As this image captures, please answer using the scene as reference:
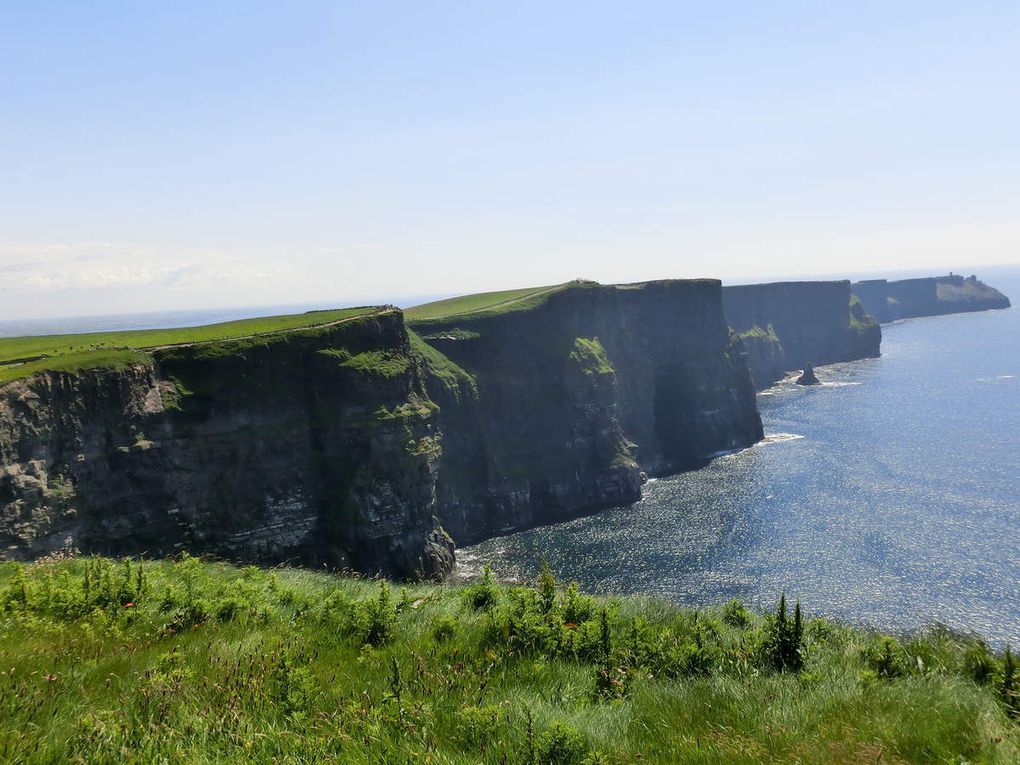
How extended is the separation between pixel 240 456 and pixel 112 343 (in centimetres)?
1954

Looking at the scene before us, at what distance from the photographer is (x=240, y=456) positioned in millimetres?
66375

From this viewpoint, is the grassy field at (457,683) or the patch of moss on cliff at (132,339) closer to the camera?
the grassy field at (457,683)

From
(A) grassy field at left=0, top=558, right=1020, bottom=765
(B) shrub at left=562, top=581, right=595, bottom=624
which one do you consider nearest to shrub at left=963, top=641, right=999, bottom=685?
(A) grassy field at left=0, top=558, right=1020, bottom=765

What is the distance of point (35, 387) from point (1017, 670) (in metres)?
63.3

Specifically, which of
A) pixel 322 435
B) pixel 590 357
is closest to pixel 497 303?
pixel 590 357

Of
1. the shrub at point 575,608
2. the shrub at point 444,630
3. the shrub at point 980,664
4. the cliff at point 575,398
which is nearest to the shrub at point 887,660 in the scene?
the shrub at point 980,664

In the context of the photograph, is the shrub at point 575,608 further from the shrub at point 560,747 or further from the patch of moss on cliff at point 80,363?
the patch of moss on cliff at point 80,363

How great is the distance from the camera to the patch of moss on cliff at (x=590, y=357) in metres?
115

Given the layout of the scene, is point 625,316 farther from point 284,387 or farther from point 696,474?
point 284,387

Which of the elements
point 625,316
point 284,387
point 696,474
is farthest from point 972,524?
point 284,387

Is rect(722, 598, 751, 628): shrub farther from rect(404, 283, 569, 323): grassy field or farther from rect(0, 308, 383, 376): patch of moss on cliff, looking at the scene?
rect(404, 283, 569, 323): grassy field

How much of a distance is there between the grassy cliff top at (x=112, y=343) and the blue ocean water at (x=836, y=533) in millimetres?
39169

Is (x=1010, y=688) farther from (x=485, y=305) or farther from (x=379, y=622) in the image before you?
(x=485, y=305)

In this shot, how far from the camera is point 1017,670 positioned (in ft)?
32.0
